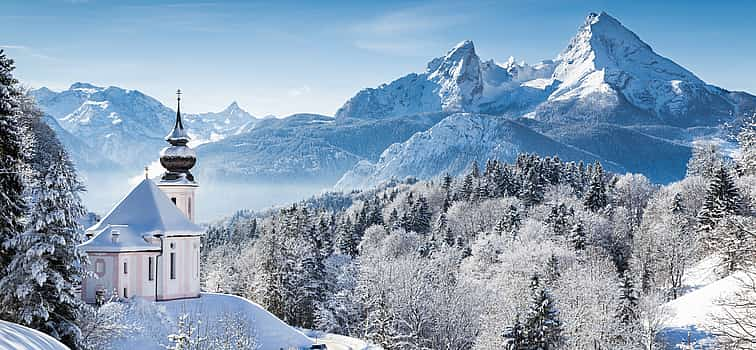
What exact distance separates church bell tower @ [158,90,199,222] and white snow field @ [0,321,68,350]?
34133 millimetres

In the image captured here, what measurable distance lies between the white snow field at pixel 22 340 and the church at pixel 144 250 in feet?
80.2

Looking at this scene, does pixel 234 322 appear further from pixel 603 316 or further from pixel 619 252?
pixel 619 252

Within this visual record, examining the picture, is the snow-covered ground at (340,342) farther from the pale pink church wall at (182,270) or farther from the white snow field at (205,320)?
the pale pink church wall at (182,270)

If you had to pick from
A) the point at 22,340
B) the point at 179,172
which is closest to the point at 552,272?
the point at 179,172

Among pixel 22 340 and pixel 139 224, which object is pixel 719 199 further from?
pixel 22 340

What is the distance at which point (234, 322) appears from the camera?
3453 cm

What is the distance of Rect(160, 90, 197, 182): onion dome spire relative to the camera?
4559 centimetres

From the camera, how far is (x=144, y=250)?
3872 cm

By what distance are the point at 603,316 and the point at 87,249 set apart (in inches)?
1067

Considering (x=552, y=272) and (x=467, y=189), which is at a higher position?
(x=467, y=189)

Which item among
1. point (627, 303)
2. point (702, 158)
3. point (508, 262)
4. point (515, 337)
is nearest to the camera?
point (515, 337)

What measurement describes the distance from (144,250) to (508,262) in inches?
1199

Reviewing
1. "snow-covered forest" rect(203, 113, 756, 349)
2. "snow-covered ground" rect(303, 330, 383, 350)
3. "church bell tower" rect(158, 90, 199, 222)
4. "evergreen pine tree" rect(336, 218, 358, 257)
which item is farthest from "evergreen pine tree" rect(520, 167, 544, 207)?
"church bell tower" rect(158, 90, 199, 222)

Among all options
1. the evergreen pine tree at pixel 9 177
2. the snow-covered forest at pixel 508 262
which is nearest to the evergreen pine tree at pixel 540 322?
the snow-covered forest at pixel 508 262
